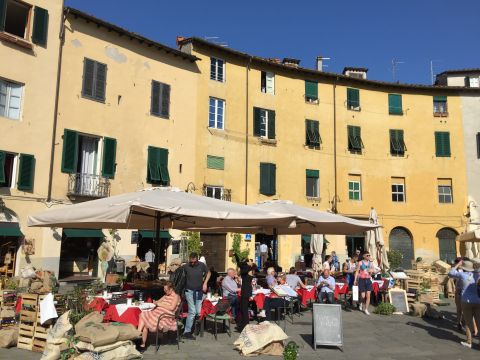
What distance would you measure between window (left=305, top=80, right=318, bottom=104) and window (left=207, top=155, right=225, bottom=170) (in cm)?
752

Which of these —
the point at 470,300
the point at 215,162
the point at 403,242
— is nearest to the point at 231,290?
the point at 470,300

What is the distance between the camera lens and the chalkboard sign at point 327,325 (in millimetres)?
8102

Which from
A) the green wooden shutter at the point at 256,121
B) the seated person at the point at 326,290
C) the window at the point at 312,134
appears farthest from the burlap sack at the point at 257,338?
the window at the point at 312,134

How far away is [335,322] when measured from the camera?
8156 mm

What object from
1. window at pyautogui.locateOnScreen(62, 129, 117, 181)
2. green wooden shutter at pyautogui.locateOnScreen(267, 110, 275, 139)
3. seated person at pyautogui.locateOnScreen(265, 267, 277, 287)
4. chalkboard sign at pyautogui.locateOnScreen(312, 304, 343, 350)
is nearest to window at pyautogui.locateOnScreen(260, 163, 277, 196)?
green wooden shutter at pyautogui.locateOnScreen(267, 110, 275, 139)

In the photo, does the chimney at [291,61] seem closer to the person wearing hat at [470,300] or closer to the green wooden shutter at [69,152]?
the green wooden shutter at [69,152]

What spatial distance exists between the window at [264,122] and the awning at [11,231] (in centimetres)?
1377

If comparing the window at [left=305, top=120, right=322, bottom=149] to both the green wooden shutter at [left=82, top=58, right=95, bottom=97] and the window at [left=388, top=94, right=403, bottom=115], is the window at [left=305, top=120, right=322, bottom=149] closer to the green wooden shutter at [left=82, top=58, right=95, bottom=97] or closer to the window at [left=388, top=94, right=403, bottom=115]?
the window at [left=388, top=94, right=403, bottom=115]

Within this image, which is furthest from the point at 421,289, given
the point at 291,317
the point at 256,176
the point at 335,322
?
the point at 256,176

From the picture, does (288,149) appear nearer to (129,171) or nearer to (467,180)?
(129,171)

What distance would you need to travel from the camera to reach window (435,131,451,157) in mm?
29766

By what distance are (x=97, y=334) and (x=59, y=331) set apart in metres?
0.89

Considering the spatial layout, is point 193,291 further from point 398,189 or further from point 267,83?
point 398,189

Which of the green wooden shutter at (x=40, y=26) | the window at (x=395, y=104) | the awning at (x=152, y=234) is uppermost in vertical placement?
the window at (x=395, y=104)
